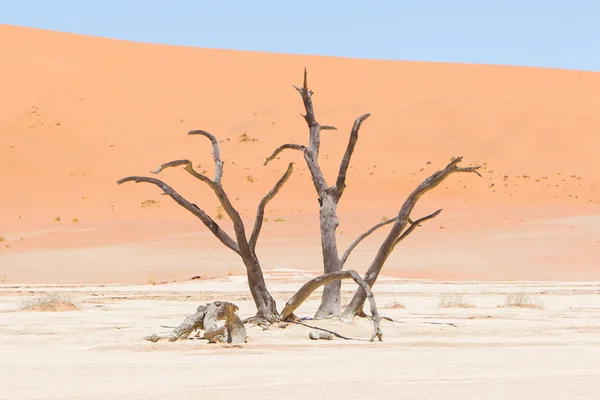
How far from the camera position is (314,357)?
35.2 feet

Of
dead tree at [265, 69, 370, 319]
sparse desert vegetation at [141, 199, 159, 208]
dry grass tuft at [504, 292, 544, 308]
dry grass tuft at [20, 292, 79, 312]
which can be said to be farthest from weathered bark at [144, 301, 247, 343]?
sparse desert vegetation at [141, 199, 159, 208]

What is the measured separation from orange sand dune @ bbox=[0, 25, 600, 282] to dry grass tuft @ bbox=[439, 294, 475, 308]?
27.2 feet

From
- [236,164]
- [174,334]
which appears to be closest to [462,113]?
[236,164]

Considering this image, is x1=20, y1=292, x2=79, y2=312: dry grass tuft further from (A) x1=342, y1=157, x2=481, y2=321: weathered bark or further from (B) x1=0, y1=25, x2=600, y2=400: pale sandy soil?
(A) x1=342, y1=157, x2=481, y2=321: weathered bark

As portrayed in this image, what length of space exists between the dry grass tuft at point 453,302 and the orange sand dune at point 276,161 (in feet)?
27.2

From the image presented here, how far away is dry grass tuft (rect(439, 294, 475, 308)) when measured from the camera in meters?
18.0

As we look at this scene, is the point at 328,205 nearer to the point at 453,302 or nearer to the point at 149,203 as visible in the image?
the point at 453,302

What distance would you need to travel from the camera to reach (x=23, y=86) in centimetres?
5853

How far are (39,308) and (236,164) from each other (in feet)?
115

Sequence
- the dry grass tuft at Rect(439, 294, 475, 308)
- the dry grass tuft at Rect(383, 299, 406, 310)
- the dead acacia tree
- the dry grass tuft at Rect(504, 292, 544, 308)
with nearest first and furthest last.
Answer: the dead acacia tree < the dry grass tuft at Rect(383, 299, 406, 310) < the dry grass tuft at Rect(504, 292, 544, 308) < the dry grass tuft at Rect(439, 294, 475, 308)

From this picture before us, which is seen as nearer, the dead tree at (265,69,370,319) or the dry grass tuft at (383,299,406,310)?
the dead tree at (265,69,370,319)

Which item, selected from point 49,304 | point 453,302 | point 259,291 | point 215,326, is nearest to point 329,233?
point 259,291

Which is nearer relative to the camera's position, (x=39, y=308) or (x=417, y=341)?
(x=417, y=341)

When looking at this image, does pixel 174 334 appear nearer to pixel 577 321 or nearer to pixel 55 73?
pixel 577 321
